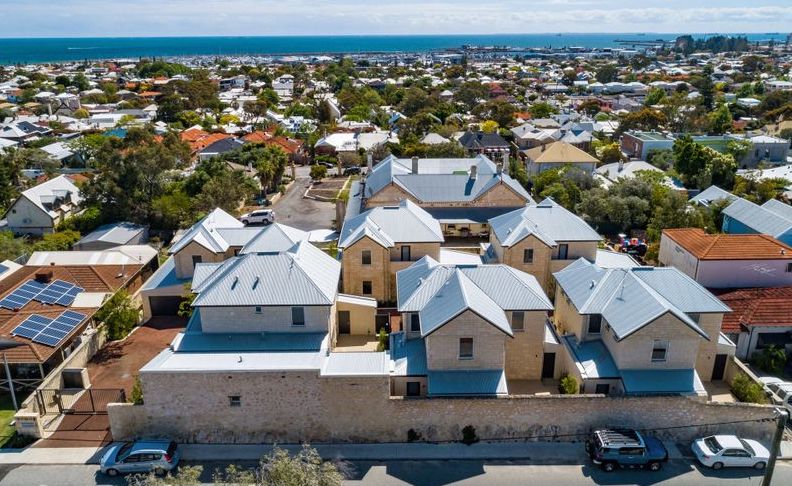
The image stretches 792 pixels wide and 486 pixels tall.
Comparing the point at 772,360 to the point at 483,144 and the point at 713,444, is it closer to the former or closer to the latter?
the point at 713,444

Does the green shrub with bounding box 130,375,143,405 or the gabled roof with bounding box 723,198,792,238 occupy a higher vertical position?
the gabled roof with bounding box 723,198,792,238

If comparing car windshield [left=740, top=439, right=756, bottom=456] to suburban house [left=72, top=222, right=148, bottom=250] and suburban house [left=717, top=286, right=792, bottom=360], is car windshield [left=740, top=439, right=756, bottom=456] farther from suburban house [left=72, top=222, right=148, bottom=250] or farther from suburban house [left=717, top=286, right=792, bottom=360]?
suburban house [left=72, top=222, right=148, bottom=250]

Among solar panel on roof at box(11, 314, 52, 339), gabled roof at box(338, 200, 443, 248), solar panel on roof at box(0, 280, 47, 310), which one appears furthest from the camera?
gabled roof at box(338, 200, 443, 248)

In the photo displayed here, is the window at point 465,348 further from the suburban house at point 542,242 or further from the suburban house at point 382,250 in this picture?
the suburban house at point 382,250

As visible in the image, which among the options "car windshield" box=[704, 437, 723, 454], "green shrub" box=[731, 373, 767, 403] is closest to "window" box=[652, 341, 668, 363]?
"car windshield" box=[704, 437, 723, 454]

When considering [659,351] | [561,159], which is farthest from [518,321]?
[561,159]

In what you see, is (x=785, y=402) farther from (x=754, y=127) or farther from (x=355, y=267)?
(x=754, y=127)

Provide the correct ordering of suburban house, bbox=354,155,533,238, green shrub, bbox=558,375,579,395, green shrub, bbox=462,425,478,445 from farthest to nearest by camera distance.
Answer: suburban house, bbox=354,155,533,238, green shrub, bbox=558,375,579,395, green shrub, bbox=462,425,478,445
